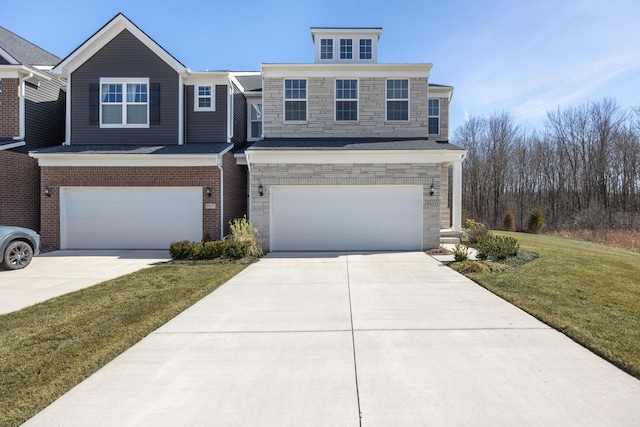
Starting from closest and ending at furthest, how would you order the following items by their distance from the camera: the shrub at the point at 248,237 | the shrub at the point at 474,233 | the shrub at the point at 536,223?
the shrub at the point at 248,237 → the shrub at the point at 474,233 → the shrub at the point at 536,223

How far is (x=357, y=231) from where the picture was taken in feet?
39.0

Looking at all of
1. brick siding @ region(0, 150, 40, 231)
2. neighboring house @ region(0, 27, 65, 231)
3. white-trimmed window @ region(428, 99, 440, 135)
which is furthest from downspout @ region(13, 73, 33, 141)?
white-trimmed window @ region(428, 99, 440, 135)

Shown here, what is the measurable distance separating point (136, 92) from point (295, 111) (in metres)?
6.12

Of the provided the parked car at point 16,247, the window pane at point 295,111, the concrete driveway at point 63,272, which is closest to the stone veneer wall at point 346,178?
the window pane at point 295,111

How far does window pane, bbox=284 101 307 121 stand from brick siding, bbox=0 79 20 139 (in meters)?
9.70

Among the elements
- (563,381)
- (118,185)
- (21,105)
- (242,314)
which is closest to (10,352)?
(242,314)

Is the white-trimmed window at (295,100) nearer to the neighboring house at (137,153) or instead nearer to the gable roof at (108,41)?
the neighboring house at (137,153)

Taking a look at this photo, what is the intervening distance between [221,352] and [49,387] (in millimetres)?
1573

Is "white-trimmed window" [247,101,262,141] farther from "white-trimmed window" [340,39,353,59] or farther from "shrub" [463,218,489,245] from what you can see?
"shrub" [463,218,489,245]

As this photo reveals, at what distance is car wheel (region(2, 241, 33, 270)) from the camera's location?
8719 millimetres

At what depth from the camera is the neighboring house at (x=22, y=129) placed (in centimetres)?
1200

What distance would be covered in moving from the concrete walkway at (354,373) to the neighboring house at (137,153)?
7333 millimetres

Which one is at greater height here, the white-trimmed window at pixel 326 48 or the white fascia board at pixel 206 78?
the white-trimmed window at pixel 326 48

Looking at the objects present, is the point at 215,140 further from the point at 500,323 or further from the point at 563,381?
the point at 563,381
